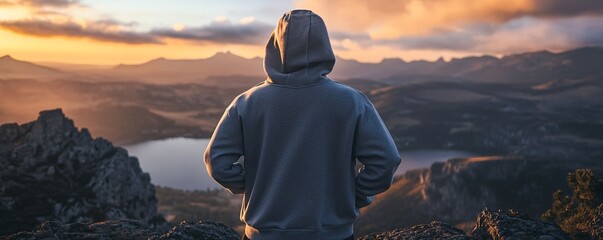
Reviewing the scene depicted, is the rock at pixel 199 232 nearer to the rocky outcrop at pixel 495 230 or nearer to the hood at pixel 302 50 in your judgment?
the rocky outcrop at pixel 495 230

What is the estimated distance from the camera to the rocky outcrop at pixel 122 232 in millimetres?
13469

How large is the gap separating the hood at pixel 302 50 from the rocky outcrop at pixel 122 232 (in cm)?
819

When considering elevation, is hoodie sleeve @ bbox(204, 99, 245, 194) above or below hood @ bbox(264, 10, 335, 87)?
below

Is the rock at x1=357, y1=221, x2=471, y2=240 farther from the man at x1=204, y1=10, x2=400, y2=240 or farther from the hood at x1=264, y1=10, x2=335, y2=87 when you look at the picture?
the hood at x1=264, y1=10, x2=335, y2=87

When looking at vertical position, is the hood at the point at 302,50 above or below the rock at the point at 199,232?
above

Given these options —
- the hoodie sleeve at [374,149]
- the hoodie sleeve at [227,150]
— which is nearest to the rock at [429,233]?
the hoodie sleeve at [374,149]

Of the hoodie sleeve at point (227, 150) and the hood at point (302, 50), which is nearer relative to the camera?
the hood at point (302, 50)

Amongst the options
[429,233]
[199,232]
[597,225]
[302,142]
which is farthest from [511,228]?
[199,232]

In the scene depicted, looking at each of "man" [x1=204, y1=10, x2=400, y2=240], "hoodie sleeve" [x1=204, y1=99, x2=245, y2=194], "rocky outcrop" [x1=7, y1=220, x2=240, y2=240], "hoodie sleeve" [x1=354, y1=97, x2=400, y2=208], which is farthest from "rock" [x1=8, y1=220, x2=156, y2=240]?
"hoodie sleeve" [x1=354, y1=97, x2=400, y2=208]

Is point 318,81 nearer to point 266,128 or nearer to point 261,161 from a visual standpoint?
point 266,128

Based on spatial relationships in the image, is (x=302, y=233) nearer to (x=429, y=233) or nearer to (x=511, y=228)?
(x=429, y=233)

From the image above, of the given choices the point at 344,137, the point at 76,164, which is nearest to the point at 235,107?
the point at 344,137

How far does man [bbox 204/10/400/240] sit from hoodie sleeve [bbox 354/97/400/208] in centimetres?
1

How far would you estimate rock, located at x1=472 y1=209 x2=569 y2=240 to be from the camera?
39.2 ft
